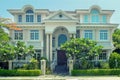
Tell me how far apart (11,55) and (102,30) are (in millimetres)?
13080

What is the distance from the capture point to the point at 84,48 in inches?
1347

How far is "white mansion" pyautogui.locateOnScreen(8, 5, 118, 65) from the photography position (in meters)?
37.8

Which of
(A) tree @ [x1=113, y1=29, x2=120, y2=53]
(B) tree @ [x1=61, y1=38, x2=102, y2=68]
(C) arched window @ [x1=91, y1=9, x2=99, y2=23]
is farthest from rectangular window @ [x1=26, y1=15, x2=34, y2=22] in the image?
(A) tree @ [x1=113, y1=29, x2=120, y2=53]

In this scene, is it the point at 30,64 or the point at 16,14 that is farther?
the point at 16,14

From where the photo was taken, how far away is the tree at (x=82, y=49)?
3409 centimetres

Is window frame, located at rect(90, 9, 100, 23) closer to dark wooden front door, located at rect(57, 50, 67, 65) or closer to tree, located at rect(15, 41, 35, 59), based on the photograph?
dark wooden front door, located at rect(57, 50, 67, 65)

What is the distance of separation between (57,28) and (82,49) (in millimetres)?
6395

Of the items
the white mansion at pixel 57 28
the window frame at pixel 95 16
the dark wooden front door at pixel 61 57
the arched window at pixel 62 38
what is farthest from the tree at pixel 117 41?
the dark wooden front door at pixel 61 57

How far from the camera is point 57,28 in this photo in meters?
39.0

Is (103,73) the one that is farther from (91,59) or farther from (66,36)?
(66,36)

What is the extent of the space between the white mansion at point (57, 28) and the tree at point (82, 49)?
3.27m

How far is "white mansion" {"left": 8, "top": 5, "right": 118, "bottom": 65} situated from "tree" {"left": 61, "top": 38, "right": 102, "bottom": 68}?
327cm

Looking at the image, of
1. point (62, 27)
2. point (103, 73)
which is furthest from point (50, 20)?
point (103, 73)

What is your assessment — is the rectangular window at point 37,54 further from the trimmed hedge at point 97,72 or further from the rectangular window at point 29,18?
the trimmed hedge at point 97,72
